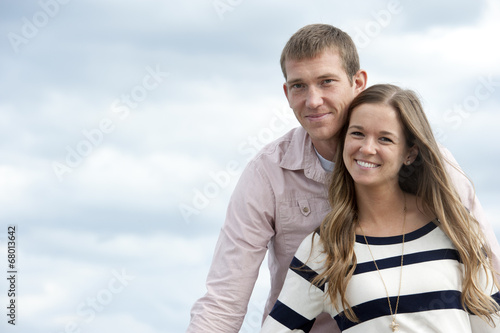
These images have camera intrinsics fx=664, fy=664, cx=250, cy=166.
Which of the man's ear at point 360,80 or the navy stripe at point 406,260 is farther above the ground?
the man's ear at point 360,80

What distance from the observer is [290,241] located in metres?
3.83

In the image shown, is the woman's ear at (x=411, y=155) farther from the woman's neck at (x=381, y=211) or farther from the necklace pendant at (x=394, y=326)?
the necklace pendant at (x=394, y=326)

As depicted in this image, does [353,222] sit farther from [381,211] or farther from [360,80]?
[360,80]

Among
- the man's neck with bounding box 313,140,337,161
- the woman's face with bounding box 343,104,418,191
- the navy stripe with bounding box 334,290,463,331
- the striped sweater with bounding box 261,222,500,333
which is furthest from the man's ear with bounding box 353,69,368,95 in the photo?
the navy stripe with bounding box 334,290,463,331

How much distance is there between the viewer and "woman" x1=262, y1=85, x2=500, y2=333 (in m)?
3.05

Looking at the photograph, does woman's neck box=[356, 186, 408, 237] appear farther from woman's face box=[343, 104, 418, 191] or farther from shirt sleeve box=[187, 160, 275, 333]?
shirt sleeve box=[187, 160, 275, 333]

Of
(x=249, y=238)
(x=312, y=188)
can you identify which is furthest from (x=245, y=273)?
(x=312, y=188)

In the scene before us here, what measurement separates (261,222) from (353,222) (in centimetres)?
70

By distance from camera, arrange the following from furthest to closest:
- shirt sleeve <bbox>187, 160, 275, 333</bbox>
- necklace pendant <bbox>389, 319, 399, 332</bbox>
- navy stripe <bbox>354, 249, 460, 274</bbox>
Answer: shirt sleeve <bbox>187, 160, 275, 333</bbox>
navy stripe <bbox>354, 249, 460, 274</bbox>
necklace pendant <bbox>389, 319, 399, 332</bbox>

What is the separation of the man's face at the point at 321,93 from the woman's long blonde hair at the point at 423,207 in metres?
0.16

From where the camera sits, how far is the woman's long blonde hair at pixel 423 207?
Answer: 311 cm

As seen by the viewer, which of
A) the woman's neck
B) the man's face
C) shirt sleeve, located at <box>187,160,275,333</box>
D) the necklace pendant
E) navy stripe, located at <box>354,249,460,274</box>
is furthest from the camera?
shirt sleeve, located at <box>187,160,275,333</box>

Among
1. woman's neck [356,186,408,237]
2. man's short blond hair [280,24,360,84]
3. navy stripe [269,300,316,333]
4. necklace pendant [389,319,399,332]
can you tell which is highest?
man's short blond hair [280,24,360,84]

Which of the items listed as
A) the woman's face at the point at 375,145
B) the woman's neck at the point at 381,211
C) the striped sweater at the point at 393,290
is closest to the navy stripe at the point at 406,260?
the striped sweater at the point at 393,290
